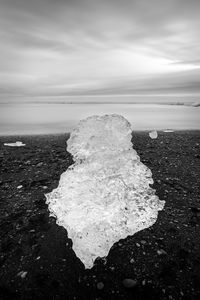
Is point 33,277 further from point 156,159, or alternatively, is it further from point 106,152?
point 156,159

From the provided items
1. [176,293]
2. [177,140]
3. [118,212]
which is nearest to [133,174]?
[118,212]

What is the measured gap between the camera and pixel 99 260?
157 inches

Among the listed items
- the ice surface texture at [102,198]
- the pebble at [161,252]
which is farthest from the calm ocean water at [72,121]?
the pebble at [161,252]

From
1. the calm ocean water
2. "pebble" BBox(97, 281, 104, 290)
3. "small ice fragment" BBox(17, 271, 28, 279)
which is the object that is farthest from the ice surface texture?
the calm ocean water

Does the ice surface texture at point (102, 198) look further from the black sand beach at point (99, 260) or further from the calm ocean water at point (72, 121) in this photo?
the calm ocean water at point (72, 121)

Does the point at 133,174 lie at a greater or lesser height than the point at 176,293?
greater

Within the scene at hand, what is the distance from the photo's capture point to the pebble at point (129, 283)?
357 centimetres

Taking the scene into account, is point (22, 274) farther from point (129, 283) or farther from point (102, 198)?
point (102, 198)

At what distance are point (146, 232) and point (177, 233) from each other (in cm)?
59

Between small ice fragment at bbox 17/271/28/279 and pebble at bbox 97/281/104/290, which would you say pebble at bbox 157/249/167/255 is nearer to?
pebble at bbox 97/281/104/290

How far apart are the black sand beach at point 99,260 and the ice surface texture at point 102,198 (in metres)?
0.17

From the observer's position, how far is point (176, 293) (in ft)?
11.3

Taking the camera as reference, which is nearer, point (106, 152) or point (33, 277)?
point (33, 277)

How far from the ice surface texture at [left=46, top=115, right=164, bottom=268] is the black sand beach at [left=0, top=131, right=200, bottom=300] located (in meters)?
0.17
